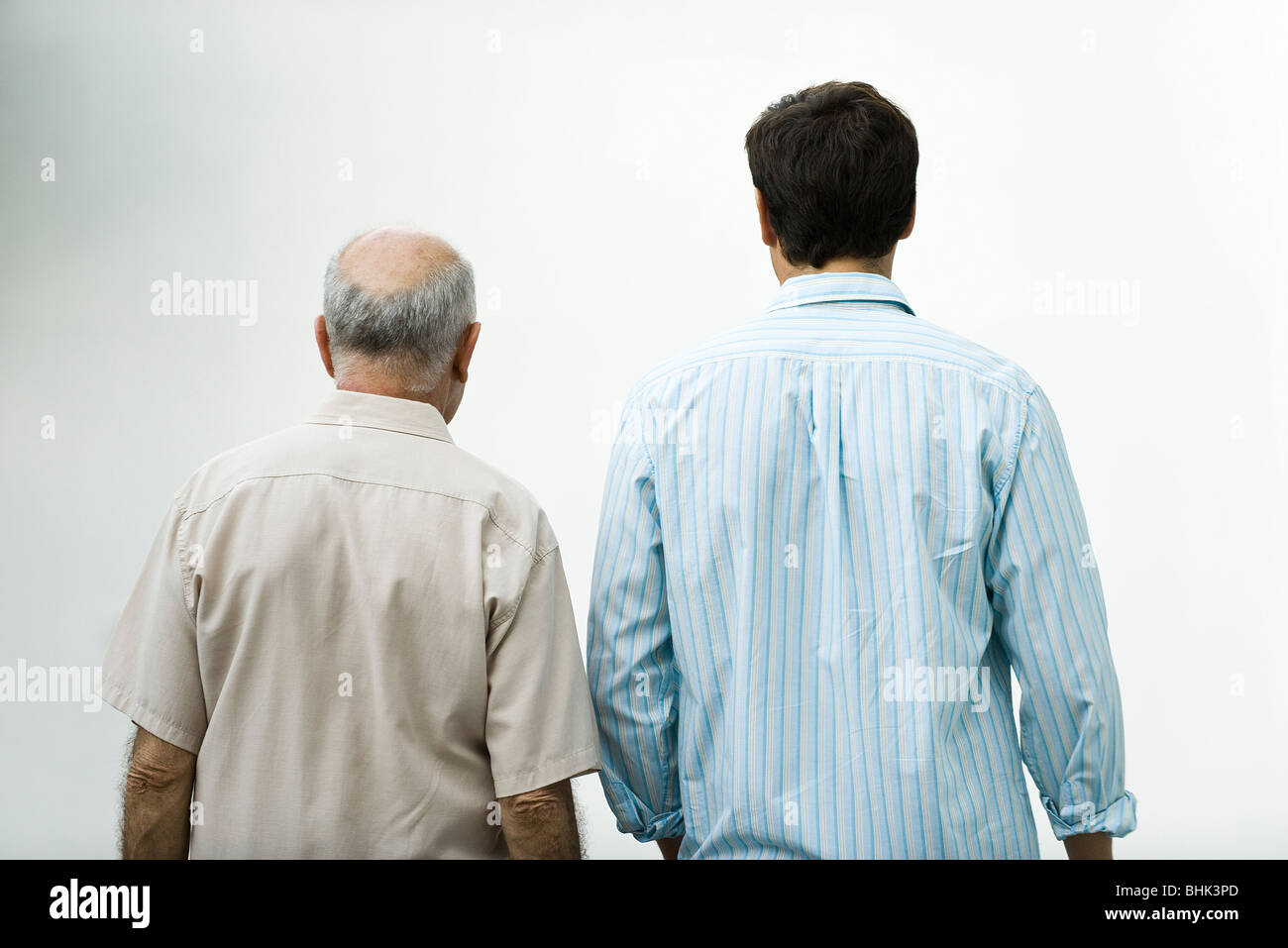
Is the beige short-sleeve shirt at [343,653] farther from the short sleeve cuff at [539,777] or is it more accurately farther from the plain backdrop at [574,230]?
the plain backdrop at [574,230]

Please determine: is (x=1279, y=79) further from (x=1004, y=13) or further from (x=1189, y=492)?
(x=1189, y=492)

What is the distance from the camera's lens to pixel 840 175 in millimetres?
1274

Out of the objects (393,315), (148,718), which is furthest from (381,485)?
(148,718)

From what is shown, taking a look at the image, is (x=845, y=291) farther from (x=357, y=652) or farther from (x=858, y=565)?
(x=357, y=652)

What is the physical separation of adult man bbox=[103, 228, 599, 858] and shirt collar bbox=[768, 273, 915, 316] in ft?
1.31

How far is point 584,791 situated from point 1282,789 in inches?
77.0

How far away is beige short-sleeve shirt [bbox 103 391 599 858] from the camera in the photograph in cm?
115

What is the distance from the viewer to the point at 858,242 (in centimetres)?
128

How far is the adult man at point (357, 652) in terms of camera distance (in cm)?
115

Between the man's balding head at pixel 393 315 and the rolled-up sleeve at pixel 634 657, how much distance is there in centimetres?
25

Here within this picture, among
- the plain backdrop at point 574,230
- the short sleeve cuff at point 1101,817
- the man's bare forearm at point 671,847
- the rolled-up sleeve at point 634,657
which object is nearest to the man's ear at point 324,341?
the rolled-up sleeve at point 634,657

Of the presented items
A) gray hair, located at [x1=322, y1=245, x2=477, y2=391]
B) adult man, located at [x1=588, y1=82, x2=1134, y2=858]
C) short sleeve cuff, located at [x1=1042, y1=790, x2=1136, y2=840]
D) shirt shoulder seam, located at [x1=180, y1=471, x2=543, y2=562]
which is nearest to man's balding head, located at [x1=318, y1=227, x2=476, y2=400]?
gray hair, located at [x1=322, y1=245, x2=477, y2=391]

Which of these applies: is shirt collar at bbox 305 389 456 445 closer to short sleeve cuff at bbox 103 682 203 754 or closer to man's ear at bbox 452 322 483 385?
man's ear at bbox 452 322 483 385
